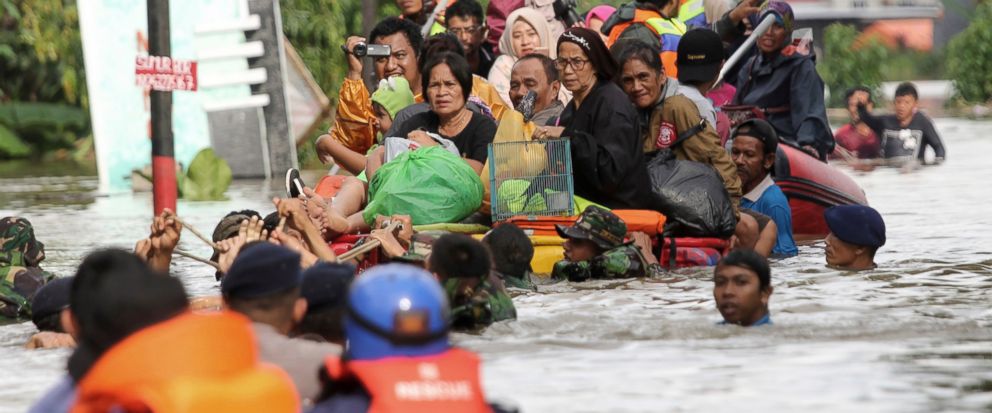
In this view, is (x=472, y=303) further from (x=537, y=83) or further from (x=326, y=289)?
(x=537, y=83)

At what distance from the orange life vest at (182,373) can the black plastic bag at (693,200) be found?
658 centimetres

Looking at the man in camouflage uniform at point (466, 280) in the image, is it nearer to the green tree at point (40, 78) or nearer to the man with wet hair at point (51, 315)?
the man with wet hair at point (51, 315)

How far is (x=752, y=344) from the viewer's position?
7.52 meters

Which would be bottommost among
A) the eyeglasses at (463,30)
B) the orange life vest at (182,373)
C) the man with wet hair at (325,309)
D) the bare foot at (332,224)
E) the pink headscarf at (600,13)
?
the bare foot at (332,224)

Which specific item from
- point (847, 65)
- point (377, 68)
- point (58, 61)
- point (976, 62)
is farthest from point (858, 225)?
point (847, 65)

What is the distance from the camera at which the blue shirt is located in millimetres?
11250

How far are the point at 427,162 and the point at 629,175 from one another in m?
1.19

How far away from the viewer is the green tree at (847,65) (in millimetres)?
39062

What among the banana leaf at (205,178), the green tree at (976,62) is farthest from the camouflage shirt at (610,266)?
the green tree at (976,62)

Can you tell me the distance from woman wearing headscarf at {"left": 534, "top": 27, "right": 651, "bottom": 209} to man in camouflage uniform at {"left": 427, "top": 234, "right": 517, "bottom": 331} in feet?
8.20

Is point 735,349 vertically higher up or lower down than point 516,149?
lower down

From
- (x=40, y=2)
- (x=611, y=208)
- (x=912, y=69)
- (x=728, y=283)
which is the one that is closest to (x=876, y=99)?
(x=912, y=69)

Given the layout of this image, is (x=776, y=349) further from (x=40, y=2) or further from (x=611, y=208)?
(x=40, y=2)

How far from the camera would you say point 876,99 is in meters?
37.5
